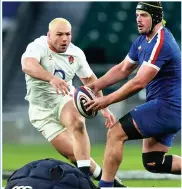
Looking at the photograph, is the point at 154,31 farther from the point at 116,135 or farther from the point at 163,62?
the point at 116,135

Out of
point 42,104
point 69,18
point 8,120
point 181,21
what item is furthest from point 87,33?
point 42,104

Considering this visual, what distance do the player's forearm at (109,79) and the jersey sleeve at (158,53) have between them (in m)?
0.72

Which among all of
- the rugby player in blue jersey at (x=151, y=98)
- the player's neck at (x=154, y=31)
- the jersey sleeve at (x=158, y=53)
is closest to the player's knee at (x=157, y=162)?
the rugby player in blue jersey at (x=151, y=98)

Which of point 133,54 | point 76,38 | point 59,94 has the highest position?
point 133,54

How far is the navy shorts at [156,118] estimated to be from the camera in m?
6.66

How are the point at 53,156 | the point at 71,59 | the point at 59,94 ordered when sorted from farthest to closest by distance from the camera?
the point at 53,156, the point at 71,59, the point at 59,94

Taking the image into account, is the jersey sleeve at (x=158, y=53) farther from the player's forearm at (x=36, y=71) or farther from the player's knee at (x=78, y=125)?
the player's knee at (x=78, y=125)

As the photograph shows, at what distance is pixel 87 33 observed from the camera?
20234 millimetres

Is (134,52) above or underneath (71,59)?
above

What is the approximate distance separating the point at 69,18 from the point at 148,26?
14182mm

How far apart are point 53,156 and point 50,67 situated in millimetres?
5745

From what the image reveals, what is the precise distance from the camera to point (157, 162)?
7.14 meters

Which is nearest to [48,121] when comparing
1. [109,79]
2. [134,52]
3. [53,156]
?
[109,79]

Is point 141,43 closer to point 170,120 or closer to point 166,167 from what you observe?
point 170,120
